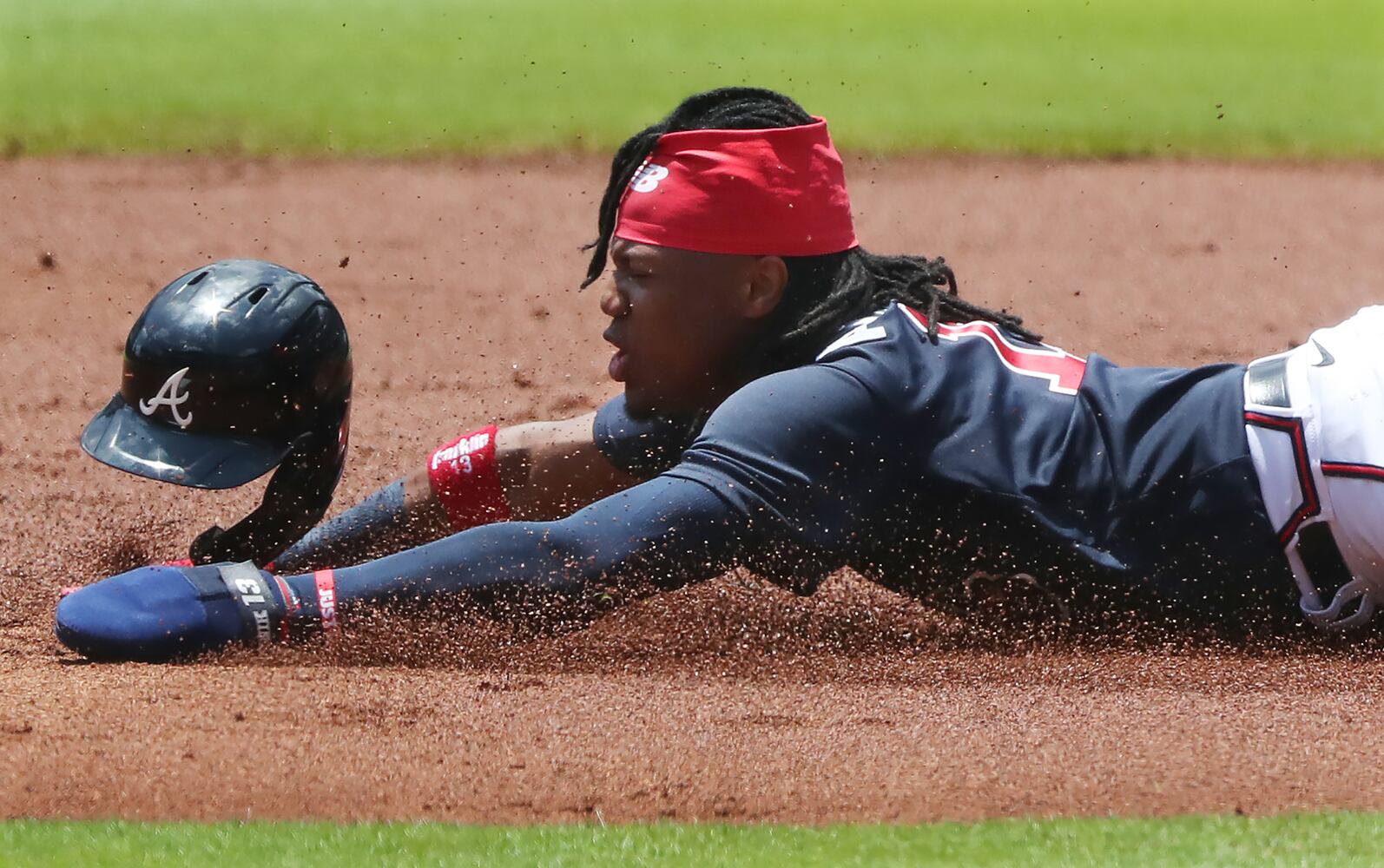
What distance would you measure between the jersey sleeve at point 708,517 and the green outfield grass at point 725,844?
675 millimetres

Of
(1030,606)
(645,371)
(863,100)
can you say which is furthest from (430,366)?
(863,100)

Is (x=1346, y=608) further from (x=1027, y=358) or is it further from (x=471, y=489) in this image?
(x=471, y=489)

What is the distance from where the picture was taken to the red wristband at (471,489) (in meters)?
4.14

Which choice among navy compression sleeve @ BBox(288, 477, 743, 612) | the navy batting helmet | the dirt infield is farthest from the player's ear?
the navy batting helmet

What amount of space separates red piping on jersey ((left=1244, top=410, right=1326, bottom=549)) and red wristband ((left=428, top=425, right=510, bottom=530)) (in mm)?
1634

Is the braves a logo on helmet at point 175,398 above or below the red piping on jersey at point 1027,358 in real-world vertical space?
below

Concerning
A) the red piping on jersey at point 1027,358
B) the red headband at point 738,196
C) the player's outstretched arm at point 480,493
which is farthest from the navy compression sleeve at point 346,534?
the red piping on jersey at point 1027,358

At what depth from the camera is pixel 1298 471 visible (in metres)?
3.30

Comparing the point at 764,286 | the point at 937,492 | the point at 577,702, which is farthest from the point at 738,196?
the point at 577,702

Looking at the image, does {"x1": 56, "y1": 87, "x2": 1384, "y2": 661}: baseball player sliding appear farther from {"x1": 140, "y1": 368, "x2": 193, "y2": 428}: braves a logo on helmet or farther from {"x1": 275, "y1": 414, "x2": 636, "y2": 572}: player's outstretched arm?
{"x1": 275, "y1": 414, "x2": 636, "y2": 572}: player's outstretched arm

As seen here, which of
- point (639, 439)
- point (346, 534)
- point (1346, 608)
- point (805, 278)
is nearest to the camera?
point (1346, 608)

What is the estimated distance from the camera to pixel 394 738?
9.46 ft

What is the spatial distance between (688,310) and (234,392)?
88 cm

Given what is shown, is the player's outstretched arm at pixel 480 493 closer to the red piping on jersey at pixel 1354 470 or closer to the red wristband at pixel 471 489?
the red wristband at pixel 471 489
